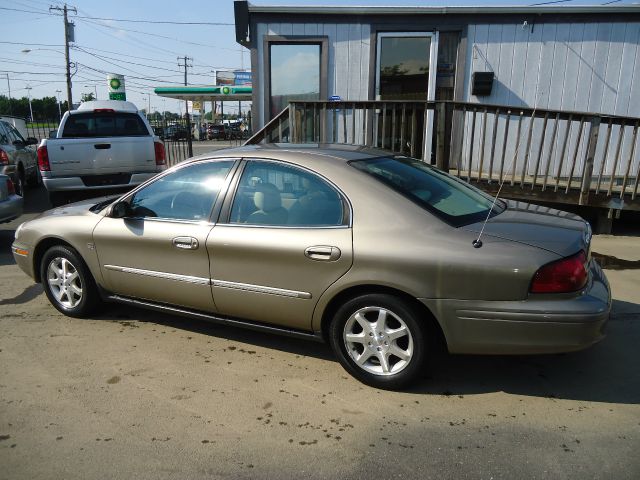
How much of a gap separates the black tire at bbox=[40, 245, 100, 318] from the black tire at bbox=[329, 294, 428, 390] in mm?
2292

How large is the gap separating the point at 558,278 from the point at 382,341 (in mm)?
1075

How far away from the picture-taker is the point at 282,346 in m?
3.95

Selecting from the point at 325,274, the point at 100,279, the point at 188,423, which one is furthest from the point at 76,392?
the point at 325,274

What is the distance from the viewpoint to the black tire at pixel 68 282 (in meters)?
4.36

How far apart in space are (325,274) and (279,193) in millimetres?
732

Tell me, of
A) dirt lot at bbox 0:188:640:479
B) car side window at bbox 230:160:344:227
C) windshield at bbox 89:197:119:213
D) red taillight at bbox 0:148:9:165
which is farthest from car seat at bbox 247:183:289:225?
red taillight at bbox 0:148:9:165

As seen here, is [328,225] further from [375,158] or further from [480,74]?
[480,74]

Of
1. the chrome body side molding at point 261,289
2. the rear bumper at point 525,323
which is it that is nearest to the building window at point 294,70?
the chrome body side molding at point 261,289

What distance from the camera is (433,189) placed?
3576mm

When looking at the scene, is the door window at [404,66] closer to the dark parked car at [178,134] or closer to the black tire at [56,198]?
the black tire at [56,198]

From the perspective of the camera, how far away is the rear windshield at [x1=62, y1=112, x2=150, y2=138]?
28.9ft

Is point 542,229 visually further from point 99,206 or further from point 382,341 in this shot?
point 99,206

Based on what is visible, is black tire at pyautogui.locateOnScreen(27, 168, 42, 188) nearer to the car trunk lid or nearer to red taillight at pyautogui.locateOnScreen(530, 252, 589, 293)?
the car trunk lid

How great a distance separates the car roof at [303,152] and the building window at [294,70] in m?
4.99
